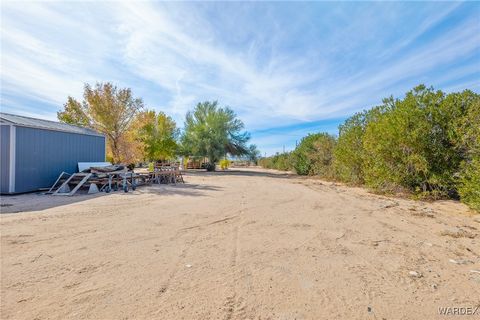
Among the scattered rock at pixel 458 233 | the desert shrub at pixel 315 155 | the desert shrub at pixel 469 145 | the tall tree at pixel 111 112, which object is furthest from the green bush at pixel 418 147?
the tall tree at pixel 111 112

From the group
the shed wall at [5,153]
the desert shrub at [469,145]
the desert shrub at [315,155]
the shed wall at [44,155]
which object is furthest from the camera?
the desert shrub at [315,155]

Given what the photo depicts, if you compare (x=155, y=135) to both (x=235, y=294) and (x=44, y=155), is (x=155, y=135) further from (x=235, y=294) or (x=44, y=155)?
(x=235, y=294)

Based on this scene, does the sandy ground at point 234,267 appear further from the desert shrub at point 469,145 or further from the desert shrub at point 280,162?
the desert shrub at point 280,162

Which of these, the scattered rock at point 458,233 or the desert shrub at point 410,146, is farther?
the desert shrub at point 410,146

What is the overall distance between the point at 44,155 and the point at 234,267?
37.7 feet

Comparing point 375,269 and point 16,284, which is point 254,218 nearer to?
point 375,269

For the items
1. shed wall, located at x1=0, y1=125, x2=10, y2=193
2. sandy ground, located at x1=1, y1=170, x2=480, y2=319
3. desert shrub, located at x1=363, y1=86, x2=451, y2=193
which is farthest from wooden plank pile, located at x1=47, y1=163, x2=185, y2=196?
desert shrub, located at x1=363, y1=86, x2=451, y2=193

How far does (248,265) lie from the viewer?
10.7ft

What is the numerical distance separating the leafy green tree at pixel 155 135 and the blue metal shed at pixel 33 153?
32.9ft

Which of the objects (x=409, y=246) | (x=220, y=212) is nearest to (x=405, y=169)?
(x=409, y=246)

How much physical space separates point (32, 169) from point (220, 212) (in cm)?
898

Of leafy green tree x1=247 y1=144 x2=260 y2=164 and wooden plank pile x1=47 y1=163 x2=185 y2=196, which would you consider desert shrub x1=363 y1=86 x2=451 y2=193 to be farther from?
leafy green tree x1=247 y1=144 x2=260 y2=164

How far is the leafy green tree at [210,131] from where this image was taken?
27906 mm

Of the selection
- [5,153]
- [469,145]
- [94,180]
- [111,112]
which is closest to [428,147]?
[469,145]
